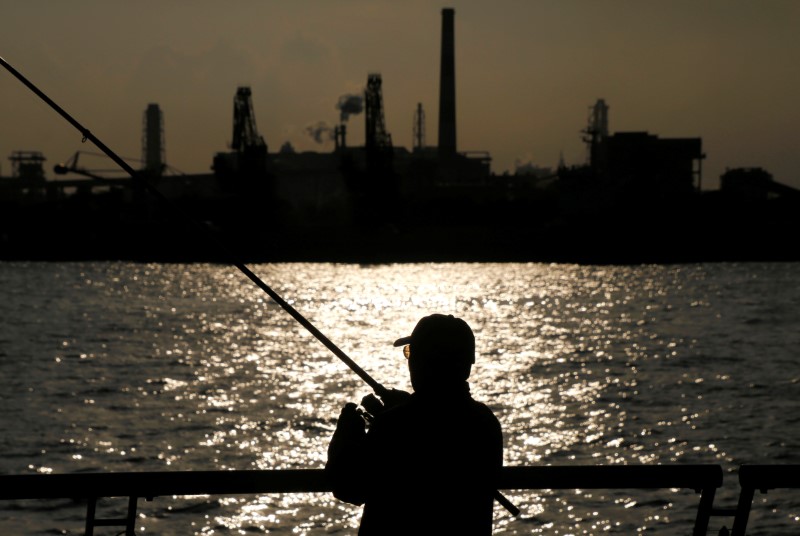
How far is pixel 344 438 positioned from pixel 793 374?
3305cm

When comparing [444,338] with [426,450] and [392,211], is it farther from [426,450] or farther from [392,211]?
[392,211]

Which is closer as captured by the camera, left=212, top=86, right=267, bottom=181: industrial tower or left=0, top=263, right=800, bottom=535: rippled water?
left=0, top=263, right=800, bottom=535: rippled water

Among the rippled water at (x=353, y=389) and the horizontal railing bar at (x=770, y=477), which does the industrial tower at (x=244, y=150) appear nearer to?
the rippled water at (x=353, y=389)

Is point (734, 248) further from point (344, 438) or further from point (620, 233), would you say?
point (344, 438)

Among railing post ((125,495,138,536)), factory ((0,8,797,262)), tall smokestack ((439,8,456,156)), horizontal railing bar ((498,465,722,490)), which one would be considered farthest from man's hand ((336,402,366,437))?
tall smokestack ((439,8,456,156))

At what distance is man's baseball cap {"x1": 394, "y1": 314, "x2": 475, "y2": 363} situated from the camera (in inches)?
112

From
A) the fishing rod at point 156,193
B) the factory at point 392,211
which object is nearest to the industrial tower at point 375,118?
the factory at point 392,211

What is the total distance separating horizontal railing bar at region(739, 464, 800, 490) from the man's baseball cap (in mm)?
804

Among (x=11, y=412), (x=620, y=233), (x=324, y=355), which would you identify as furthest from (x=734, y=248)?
(x=11, y=412)

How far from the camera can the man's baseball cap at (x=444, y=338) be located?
112 inches

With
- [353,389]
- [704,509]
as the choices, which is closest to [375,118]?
[353,389]

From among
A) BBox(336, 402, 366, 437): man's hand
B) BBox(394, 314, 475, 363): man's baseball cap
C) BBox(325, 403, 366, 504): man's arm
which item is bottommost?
BBox(325, 403, 366, 504): man's arm

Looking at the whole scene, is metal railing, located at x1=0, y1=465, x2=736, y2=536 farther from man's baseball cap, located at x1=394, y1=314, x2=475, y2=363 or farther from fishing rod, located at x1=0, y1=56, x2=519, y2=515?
fishing rod, located at x1=0, y1=56, x2=519, y2=515

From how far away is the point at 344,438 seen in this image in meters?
2.85
